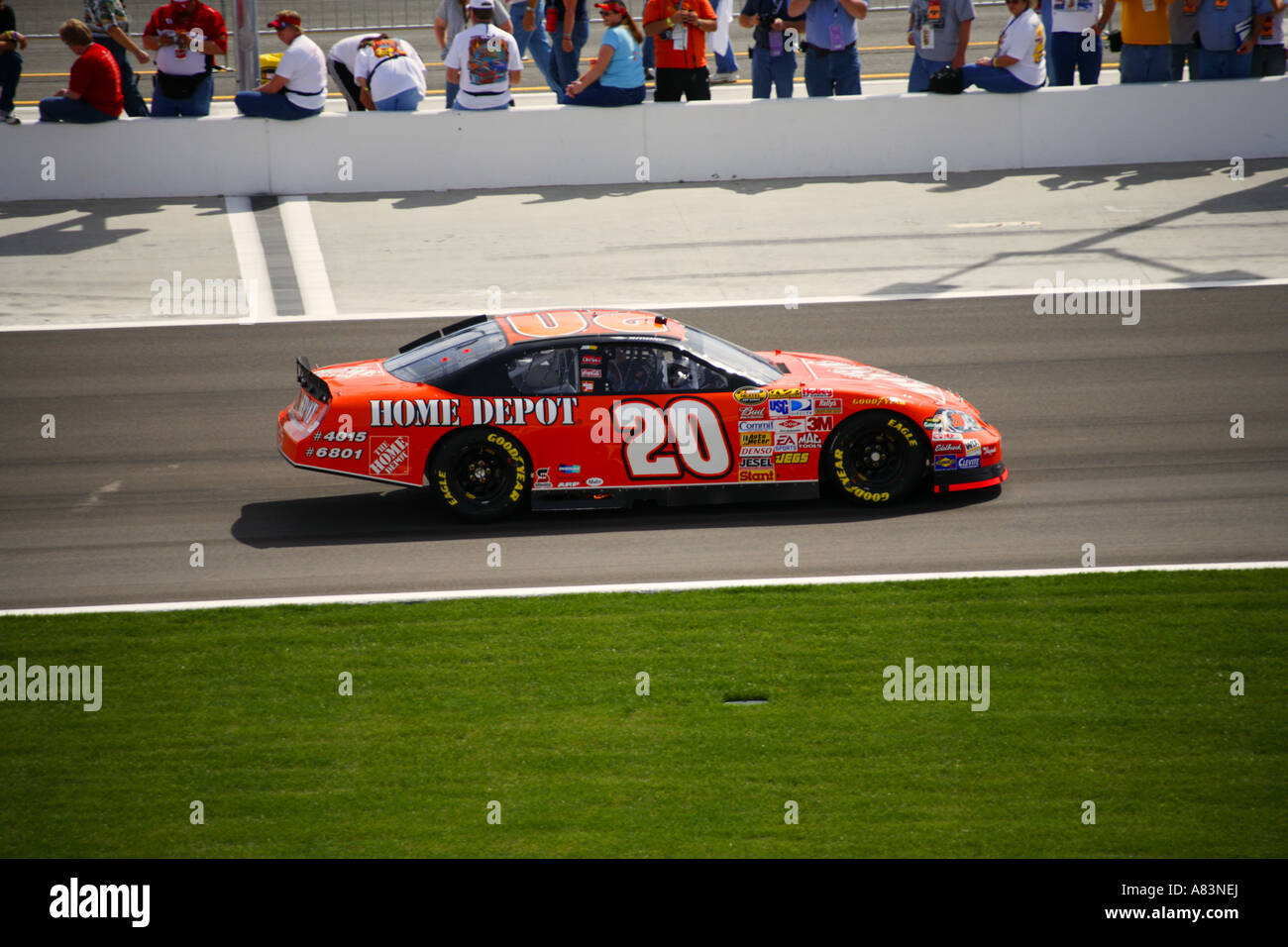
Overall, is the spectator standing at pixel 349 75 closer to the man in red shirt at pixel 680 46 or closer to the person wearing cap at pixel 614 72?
the person wearing cap at pixel 614 72

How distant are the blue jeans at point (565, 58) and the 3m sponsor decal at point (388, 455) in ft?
38.6

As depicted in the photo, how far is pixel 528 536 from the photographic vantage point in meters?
10.2

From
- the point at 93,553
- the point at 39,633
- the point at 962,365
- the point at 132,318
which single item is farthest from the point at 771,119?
the point at 39,633

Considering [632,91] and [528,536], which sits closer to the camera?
[528,536]

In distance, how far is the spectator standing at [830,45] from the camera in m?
19.4

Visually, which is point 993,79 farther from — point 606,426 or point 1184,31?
point 606,426

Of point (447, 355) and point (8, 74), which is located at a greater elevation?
point (8, 74)

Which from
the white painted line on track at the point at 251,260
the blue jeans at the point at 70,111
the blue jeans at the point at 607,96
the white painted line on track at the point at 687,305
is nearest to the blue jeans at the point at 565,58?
the blue jeans at the point at 607,96

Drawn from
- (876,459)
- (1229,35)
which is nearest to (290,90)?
(876,459)

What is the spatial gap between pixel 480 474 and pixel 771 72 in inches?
459

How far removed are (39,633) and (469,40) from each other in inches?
502

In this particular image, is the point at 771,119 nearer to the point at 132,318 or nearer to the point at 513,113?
the point at 513,113

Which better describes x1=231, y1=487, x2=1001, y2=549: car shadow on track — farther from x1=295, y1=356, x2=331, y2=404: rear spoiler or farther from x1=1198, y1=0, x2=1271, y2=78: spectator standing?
x1=1198, y1=0, x2=1271, y2=78: spectator standing

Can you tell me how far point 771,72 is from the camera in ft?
66.3
